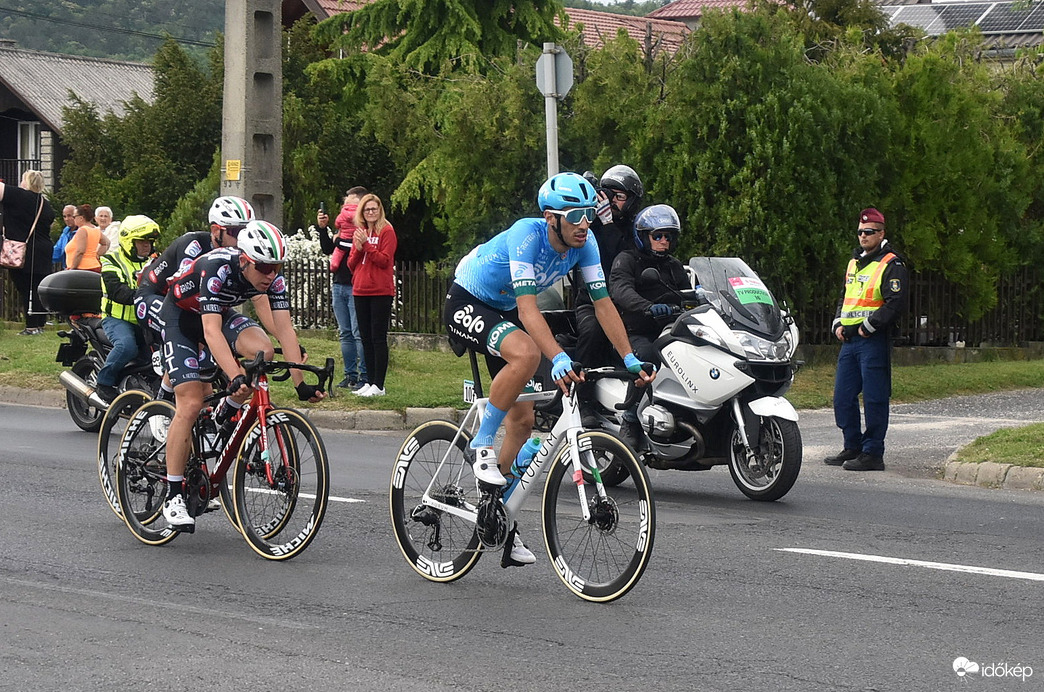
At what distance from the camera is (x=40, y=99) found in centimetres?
5094

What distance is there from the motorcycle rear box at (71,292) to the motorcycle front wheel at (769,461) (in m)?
6.35

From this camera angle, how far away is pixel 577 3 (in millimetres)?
80750

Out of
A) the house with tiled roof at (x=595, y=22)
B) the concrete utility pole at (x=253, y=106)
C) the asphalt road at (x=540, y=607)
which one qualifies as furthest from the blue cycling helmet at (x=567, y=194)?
the house with tiled roof at (x=595, y=22)

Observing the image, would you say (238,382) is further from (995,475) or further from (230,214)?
(995,475)

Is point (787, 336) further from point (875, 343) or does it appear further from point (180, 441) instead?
point (180, 441)

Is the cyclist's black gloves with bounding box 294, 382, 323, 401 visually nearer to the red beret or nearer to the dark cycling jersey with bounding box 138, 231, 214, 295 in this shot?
the dark cycling jersey with bounding box 138, 231, 214, 295

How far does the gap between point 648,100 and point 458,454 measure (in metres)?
13.1

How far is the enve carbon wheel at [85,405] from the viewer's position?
13805mm

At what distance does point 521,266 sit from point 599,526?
4.05 feet

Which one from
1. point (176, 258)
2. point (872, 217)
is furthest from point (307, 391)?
point (872, 217)

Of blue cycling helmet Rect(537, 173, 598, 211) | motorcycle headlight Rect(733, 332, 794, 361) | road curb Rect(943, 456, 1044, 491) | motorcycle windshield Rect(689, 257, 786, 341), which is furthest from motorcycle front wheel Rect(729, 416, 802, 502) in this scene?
blue cycling helmet Rect(537, 173, 598, 211)

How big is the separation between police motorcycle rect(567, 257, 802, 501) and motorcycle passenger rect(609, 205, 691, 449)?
0.32 ft

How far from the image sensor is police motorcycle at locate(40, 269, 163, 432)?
13680 millimetres

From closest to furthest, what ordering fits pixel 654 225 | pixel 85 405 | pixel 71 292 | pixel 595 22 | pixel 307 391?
pixel 307 391 < pixel 654 225 < pixel 71 292 < pixel 85 405 < pixel 595 22
